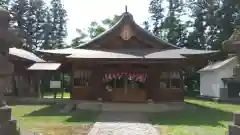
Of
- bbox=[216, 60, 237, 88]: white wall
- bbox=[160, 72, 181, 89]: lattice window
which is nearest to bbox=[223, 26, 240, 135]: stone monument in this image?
bbox=[160, 72, 181, 89]: lattice window

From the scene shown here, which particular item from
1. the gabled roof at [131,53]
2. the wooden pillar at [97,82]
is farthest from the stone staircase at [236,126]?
the wooden pillar at [97,82]

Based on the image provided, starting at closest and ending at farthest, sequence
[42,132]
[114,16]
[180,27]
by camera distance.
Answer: [42,132] < [180,27] < [114,16]

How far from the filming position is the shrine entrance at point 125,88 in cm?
1953

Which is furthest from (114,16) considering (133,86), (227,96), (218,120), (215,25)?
(218,120)

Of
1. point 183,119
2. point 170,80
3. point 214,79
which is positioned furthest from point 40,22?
point 183,119

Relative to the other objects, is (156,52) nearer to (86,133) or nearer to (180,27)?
(86,133)

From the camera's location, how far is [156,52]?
19672 mm

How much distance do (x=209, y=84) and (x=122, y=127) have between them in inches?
879

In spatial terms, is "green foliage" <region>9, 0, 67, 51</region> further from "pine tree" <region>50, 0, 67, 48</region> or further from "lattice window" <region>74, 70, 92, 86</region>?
"lattice window" <region>74, 70, 92, 86</region>

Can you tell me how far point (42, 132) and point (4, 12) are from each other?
456 cm

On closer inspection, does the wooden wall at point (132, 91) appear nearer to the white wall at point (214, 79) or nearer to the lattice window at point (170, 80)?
the lattice window at point (170, 80)

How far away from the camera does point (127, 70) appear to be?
19.4 metres

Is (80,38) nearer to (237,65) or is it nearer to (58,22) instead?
(58,22)

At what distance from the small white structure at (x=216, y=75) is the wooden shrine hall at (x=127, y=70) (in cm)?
988
